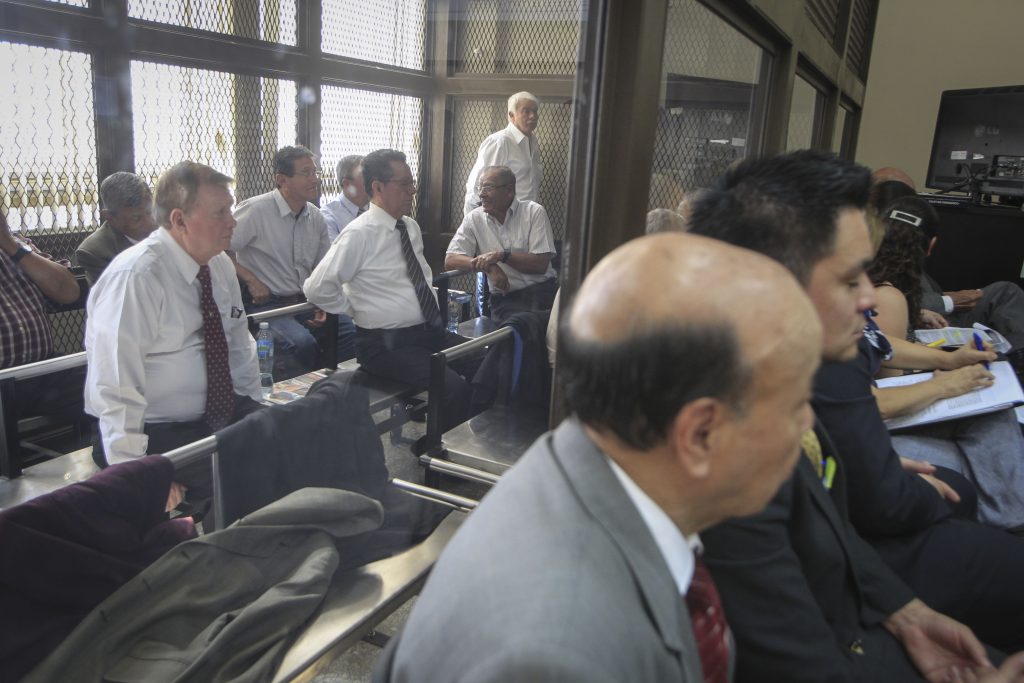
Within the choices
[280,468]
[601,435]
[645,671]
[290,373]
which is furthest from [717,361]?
[290,373]

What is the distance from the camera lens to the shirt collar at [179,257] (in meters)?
2.16

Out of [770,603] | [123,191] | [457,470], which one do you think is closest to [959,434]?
[770,603]

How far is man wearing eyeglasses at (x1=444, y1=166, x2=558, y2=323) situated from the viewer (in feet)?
13.1

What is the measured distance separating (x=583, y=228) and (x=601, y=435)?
35.6 inches

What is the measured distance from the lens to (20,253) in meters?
1.94

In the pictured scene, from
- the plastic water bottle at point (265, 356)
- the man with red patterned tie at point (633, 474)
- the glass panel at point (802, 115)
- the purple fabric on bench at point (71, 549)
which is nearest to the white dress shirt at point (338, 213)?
the plastic water bottle at point (265, 356)

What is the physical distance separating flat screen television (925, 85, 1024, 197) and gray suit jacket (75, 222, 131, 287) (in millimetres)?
4526

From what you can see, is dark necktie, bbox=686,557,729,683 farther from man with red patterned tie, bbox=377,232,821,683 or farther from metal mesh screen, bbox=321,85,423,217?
metal mesh screen, bbox=321,85,423,217

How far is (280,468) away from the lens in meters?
1.93

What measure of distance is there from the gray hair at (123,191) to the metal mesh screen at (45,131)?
0.05 m

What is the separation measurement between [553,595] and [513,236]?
3625 millimetres

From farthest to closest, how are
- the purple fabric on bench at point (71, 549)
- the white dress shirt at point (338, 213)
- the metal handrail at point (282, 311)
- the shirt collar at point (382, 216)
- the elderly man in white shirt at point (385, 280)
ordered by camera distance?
the white dress shirt at point (338, 213) < the shirt collar at point (382, 216) < the elderly man in white shirt at point (385, 280) < the metal handrail at point (282, 311) < the purple fabric on bench at point (71, 549)

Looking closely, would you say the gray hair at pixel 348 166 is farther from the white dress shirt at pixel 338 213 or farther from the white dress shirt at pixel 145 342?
the white dress shirt at pixel 145 342

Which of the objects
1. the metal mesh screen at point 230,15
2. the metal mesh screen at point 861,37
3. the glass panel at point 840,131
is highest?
the metal mesh screen at point 861,37
